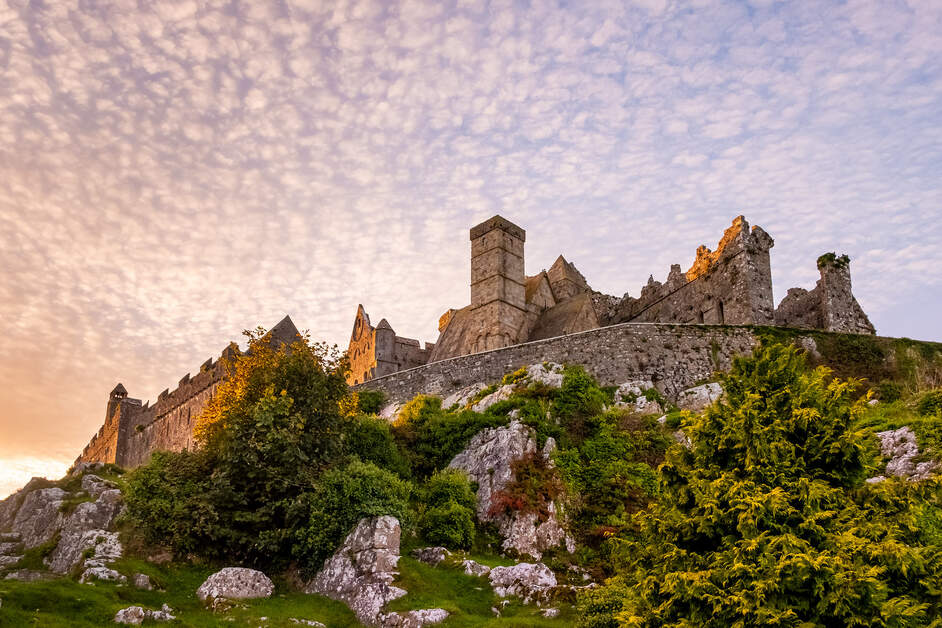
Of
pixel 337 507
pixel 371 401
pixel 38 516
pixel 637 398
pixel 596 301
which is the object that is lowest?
pixel 38 516

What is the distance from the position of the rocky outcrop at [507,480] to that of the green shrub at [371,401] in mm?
8706

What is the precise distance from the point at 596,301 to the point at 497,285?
28.4 ft

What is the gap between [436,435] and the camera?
31.4m

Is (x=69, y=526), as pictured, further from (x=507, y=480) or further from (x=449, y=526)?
(x=507, y=480)

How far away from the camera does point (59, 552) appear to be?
23.3 metres

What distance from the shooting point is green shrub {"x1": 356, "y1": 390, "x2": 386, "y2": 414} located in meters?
37.5

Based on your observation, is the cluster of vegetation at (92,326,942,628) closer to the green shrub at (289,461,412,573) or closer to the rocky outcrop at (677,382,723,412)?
the green shrub at (289,461,412,573)

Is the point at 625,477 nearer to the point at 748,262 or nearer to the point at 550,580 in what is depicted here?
the point at 550,580

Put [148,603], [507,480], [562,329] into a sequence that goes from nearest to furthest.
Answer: [148,603]
[507,480]
[562,329]

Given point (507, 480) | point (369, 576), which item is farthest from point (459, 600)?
point (507, 480)

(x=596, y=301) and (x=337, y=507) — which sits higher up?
(x=596, y=301)

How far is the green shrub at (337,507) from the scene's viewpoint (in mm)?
23156

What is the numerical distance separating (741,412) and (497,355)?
23279 millimetres

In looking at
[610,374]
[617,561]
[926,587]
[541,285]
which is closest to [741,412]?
[926,587]
